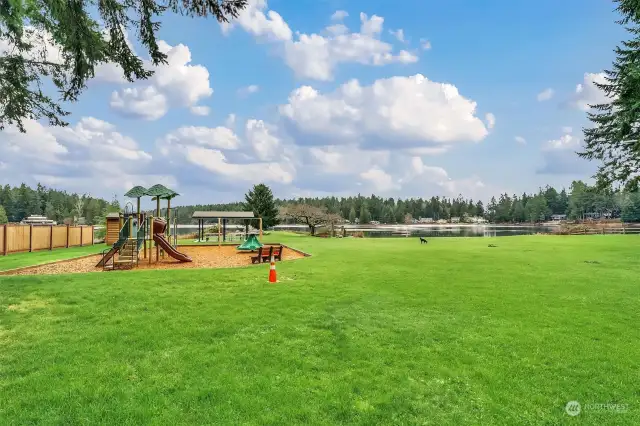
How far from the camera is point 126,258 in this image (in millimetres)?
17031

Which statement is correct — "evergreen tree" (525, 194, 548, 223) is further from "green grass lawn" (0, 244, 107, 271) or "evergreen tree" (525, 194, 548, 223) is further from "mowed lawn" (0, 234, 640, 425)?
"green grass lawn" (0, 244, 107, 271)

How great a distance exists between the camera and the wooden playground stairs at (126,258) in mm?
16328

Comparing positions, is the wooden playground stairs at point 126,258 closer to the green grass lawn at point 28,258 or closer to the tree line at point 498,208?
the green grass lawn at point 28,258

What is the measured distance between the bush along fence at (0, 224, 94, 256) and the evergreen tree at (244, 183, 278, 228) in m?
26.6

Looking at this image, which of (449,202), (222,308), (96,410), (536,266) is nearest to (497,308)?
(222,308)

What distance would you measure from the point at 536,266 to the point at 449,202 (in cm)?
18753

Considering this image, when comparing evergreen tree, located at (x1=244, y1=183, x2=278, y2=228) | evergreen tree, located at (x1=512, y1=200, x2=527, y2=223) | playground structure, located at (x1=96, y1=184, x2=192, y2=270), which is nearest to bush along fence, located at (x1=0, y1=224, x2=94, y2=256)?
playground structure, located at (x1=96, y1=184, x2=192, y2=270)

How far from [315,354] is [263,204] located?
5127 centimetres

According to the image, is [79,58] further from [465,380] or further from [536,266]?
[536,266]

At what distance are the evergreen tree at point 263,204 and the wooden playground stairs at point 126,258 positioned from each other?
123ft

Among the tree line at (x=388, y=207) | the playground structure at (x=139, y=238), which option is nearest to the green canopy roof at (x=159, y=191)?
the playground structure at (x=139, y=238)

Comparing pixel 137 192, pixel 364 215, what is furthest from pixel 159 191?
pixel 364 215

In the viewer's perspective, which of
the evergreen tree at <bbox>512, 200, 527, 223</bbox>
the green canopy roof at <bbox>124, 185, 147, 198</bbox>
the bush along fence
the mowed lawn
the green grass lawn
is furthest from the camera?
the evergreen tree at <bbox>512, 200, 527, 223</bbox>

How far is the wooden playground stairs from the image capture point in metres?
16.3
